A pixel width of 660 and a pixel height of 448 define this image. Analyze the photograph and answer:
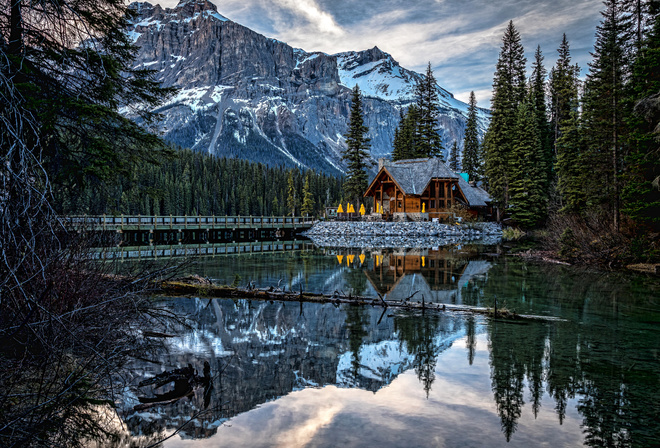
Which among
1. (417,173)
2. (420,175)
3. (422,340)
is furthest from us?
(417,173)

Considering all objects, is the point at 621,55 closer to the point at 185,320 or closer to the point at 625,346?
the point at 625,346

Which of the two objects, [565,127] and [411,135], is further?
[411,135]

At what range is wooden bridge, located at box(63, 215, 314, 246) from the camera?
41.5 meters

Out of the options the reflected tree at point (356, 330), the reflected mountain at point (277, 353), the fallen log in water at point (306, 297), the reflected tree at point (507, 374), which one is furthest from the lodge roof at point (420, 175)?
the reflected tree at point (507, 374)

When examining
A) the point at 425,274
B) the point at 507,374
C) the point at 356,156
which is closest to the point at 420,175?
the point at 356,156

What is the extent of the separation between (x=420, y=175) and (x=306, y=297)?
3565 centimetres

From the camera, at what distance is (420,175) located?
47.4 meters

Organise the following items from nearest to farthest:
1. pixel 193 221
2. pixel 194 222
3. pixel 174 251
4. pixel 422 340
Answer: pixel 422 340
pixel 174 251
pixel 193 221
pixel 194 222

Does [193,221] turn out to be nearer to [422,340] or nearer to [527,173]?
[527,173]

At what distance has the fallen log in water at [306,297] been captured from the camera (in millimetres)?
12484

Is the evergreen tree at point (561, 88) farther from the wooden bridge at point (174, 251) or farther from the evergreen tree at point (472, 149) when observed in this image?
the wooden bridge at point (174, 251)

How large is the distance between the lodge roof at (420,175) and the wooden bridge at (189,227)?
14776 mm

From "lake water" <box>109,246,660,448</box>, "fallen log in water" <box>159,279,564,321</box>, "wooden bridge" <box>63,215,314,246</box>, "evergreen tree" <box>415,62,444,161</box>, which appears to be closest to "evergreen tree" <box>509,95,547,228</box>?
"evergreen tree" <box>415,62,444,161</box>

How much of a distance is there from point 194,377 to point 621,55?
28766 millimetres
